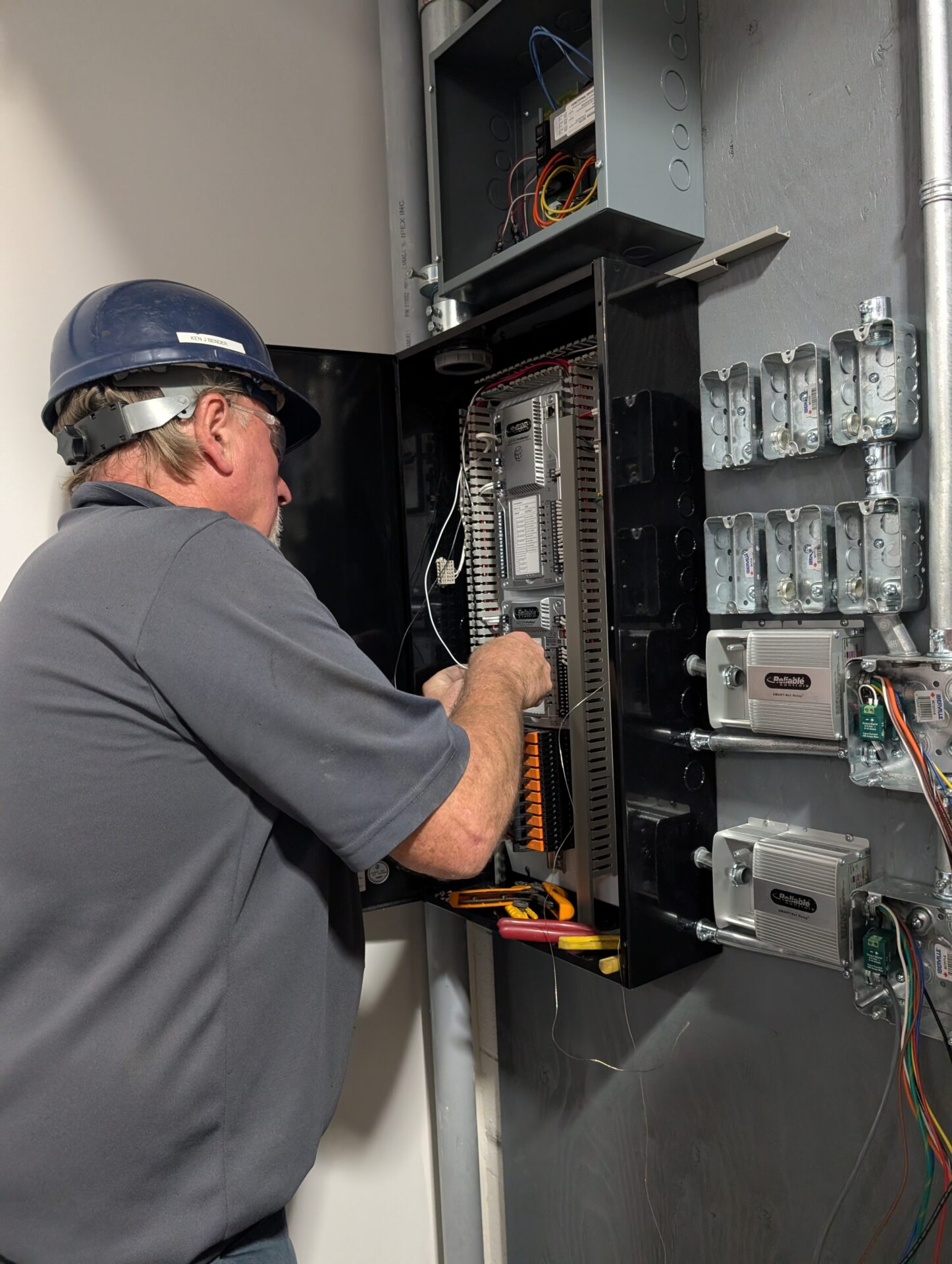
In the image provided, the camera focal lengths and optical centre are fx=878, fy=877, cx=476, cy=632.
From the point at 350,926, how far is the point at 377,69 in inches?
62.0

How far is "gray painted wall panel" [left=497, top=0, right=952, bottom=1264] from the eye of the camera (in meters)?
1.03

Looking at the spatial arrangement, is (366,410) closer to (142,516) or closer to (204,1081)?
(142,516)

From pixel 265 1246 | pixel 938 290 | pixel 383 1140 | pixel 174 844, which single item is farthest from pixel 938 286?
pixel 383 1140

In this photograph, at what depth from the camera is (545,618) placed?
1.38m

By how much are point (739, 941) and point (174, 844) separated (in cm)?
74

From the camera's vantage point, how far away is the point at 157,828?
2.74ft

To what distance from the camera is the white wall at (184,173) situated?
4.47 ft

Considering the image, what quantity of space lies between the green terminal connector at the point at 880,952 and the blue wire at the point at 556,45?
1.25 metres

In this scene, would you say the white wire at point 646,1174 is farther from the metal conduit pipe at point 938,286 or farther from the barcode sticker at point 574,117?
the barcode sticker at point 574,117

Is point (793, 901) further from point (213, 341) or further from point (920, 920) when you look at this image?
point (213, 341)

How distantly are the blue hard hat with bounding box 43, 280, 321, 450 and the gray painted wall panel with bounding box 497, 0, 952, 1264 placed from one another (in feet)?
2.10

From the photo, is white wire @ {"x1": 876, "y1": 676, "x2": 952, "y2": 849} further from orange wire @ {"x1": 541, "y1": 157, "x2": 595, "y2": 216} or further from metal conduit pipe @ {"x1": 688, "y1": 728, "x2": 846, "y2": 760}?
orange wire @ {"x1": 541, "y1": 157, "x2": 595, "y2": 216}

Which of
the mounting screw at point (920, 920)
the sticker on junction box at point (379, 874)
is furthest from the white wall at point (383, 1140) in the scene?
the mounting screw at point (920, 920)

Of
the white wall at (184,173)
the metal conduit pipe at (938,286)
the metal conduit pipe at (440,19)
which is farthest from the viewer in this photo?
the metal conduit pipe at (440,19)
